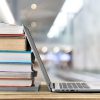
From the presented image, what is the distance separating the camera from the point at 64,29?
12.4 meters

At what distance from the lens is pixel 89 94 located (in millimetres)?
648

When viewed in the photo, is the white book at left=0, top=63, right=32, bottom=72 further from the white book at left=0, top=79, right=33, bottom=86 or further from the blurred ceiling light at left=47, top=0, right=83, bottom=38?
the blurred ceiling light at left=47, top=0, right=83, bottom=38

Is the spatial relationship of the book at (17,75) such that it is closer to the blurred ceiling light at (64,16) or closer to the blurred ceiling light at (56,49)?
the blurred ceiling light at (64,16)

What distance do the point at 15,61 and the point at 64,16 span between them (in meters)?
8.85

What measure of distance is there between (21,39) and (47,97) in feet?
0.66

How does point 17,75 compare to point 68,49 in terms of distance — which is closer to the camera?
point 17,75

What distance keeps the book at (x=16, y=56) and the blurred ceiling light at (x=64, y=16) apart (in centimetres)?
680

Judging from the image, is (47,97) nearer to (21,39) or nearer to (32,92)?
(32,92)

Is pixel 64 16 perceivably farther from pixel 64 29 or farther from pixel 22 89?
pixel 22 89

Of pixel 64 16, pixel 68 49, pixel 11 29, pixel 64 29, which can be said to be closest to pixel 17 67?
pixel 11 29

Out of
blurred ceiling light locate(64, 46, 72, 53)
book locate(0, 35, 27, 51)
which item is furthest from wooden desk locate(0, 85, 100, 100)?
blurred ceiling light locate(64, 46, 72, 53)

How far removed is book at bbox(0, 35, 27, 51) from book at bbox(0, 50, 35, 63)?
0.06ft

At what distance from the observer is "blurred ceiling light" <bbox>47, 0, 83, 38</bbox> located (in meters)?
8.11

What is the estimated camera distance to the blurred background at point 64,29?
26.7ft
